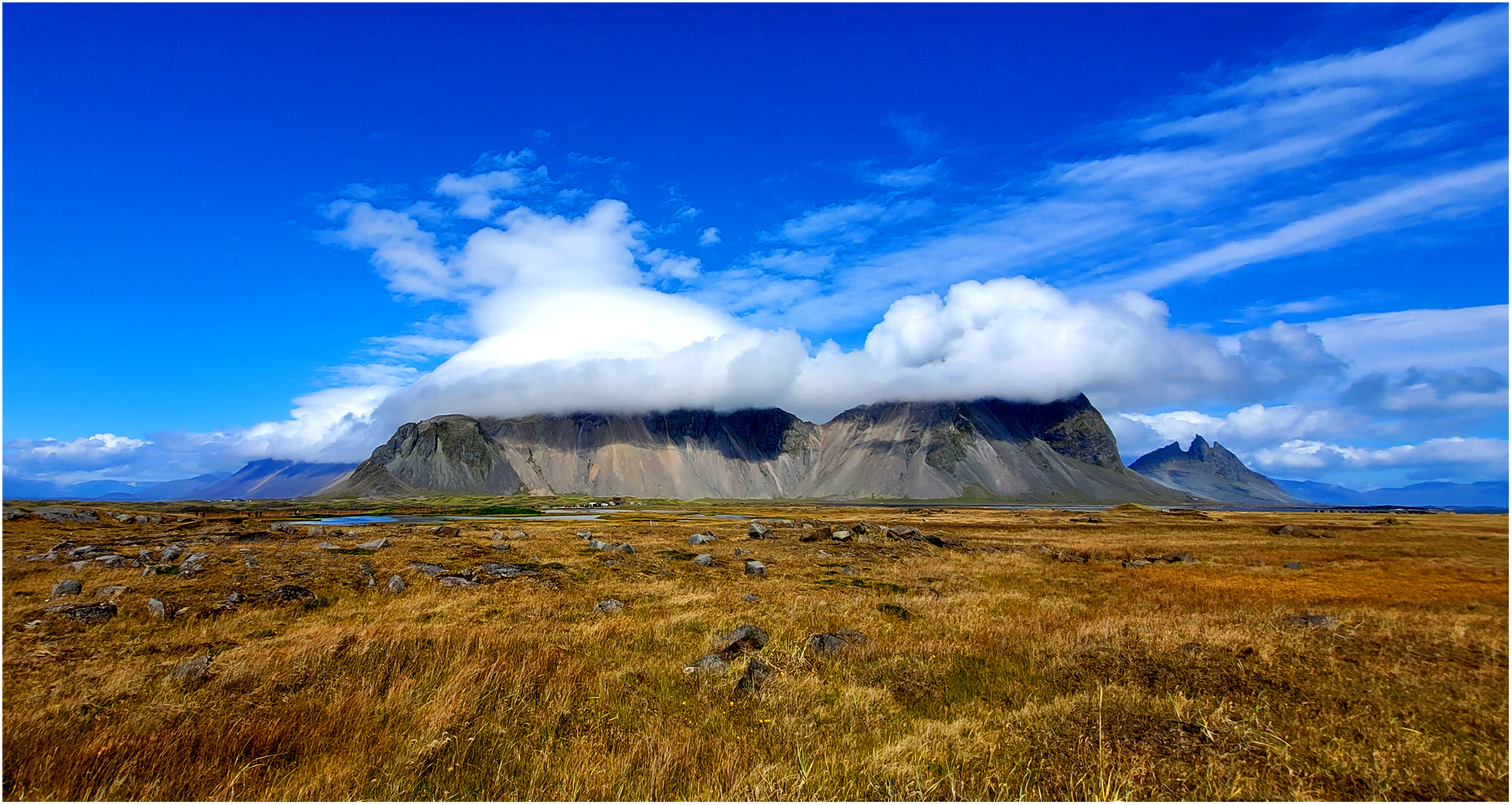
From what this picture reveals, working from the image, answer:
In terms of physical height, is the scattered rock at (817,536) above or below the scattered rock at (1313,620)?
below

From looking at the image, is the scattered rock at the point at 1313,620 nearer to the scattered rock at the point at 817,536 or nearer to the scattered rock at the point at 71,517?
the scattered rock at the point at 817,536

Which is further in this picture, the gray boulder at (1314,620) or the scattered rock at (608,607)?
the scattered rock at (608,607)

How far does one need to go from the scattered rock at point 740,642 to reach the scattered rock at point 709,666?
770 millimetres

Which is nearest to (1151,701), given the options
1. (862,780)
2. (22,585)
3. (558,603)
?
(862,780)

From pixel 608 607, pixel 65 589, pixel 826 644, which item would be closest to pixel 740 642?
pixel 826 644

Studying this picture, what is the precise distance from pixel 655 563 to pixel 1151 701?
26.6 m

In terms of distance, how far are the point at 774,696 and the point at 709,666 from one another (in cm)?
228

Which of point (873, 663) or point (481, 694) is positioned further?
point (873, 663)

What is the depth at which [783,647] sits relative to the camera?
14.9 m

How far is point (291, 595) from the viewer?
800 inches

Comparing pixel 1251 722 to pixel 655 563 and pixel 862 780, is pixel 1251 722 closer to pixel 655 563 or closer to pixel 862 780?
pixel 862 780

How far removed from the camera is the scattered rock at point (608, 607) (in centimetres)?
1988

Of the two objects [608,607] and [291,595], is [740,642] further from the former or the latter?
[291,595]

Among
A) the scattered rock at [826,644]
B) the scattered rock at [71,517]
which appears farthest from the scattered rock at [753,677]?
the scattered rock at [71,517]
